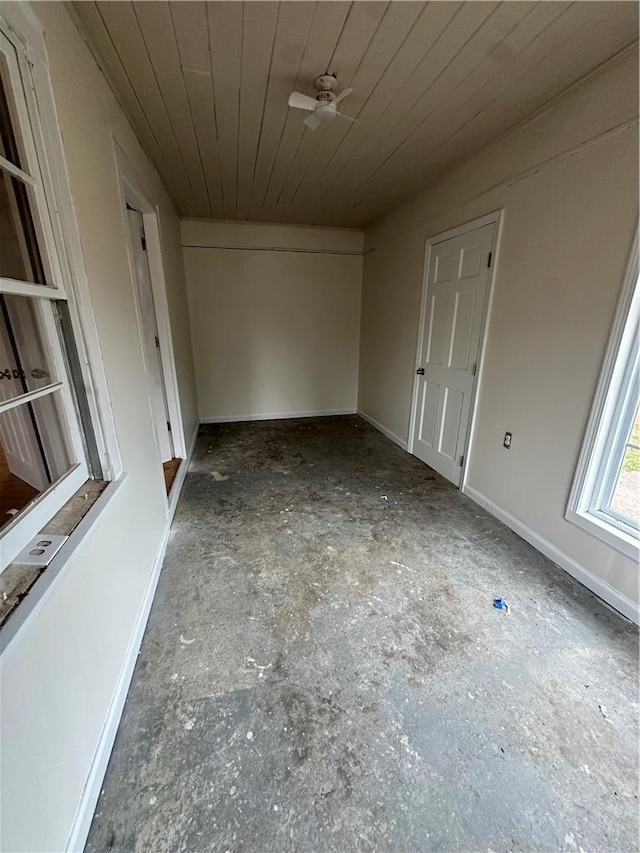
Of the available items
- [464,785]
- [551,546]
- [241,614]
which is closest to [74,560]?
[241,614]

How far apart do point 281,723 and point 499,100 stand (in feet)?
10.1

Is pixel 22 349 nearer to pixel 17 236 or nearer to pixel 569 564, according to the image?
pixel 17 236

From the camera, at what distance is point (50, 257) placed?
1.14 meters

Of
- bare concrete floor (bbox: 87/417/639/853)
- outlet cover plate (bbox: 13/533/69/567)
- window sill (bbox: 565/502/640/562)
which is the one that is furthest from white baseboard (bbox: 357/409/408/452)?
outlet cover plate (bbox: 13/533/69/567)

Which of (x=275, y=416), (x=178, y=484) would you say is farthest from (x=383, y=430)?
Answer: (x=178, y=484)

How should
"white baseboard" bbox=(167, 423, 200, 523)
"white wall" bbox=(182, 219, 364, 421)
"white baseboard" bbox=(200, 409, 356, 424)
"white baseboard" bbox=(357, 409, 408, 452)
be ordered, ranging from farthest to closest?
"white baseboard" bbox=(200, 409, 356, 424) → "white wall" bbox=(182, 219, 364, 421) → "white baseboard" bbox=(357, 409, 408, 452) → "white baseboard" bbox=(167, 423, 200, 523)

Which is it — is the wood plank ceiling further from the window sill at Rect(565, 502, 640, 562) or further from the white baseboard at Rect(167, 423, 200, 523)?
the white baseboard at Rect(167, 423, 200, 523)

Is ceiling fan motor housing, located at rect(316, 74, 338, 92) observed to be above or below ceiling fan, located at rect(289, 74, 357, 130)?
above

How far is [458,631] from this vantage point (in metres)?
1.60

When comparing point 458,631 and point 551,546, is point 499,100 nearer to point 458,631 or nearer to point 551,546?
point 551,546

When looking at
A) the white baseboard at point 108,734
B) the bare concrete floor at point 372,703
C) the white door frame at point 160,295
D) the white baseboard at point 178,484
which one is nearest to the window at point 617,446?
the bare concrete floor at point 372,703

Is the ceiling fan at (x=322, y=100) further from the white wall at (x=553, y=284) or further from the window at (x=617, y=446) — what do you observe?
the window at (x=617, y=446)

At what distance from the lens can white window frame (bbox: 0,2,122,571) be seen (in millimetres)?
968

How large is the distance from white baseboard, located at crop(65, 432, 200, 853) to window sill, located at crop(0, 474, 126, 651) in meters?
0.64
